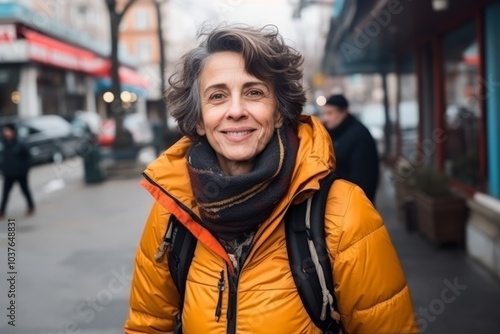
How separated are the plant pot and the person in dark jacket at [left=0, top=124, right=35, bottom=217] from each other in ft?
25.0

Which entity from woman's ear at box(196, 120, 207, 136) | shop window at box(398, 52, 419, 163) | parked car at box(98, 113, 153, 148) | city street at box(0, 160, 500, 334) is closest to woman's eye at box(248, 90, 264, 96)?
woman's ear at box(196, 120, 207, 136)

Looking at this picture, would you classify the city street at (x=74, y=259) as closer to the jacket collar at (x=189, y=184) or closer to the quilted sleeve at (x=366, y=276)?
the jacket collar at (x=189, y=184)

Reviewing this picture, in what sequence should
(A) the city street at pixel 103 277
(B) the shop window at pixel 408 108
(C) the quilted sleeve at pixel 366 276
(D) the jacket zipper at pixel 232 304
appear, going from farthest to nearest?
(B) the shop window at pixel 408 108 → (A) the city street at pixel 103 277 → (D) the jacket zipper at pixel 232 304 → (C) the quilted sleeve at pixel 366 276

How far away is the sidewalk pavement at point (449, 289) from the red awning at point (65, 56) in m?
22.0

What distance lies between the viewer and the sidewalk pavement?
5453 mm

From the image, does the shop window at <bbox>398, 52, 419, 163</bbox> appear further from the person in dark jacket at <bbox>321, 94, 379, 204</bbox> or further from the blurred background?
the person in dark jacket at <bbox>321, 94, 379, 204</bbox>

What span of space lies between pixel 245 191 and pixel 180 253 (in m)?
0.33

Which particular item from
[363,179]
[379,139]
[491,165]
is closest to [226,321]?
[363,179]

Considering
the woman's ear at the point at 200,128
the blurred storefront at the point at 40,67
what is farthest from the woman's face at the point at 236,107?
the blurred storefront at the point at 40,67

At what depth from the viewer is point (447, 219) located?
811 centimetres

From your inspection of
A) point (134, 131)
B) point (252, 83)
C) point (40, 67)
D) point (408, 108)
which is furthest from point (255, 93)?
point (40, 67)

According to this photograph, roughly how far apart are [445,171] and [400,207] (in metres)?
0.89

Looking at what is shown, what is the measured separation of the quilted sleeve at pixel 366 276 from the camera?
2061 mm

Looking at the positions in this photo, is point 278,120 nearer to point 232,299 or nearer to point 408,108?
point 232,299
